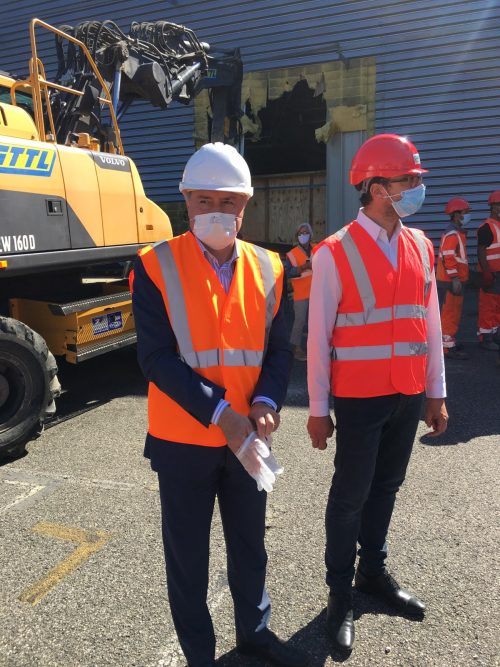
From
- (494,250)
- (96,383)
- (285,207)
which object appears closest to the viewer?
(96,383)

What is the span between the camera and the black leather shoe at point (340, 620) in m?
2.39

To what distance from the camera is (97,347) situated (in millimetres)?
5598

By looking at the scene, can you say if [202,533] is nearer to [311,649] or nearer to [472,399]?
[311,649]

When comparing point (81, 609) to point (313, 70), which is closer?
point (81, 609)

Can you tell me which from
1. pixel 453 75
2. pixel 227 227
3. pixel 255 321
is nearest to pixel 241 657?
pixel 255 321

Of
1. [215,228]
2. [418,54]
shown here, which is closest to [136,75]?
[215,228]

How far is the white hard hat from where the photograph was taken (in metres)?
1.91

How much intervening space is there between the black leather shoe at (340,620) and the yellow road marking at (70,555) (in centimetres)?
137

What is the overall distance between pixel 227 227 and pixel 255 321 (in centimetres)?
35

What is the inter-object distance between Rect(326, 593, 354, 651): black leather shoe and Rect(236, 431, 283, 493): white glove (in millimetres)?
920

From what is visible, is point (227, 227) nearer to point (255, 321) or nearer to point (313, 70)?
point (255, 321)

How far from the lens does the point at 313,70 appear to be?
12000mm

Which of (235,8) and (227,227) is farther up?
(235,8)

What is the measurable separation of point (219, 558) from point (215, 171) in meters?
2.10
